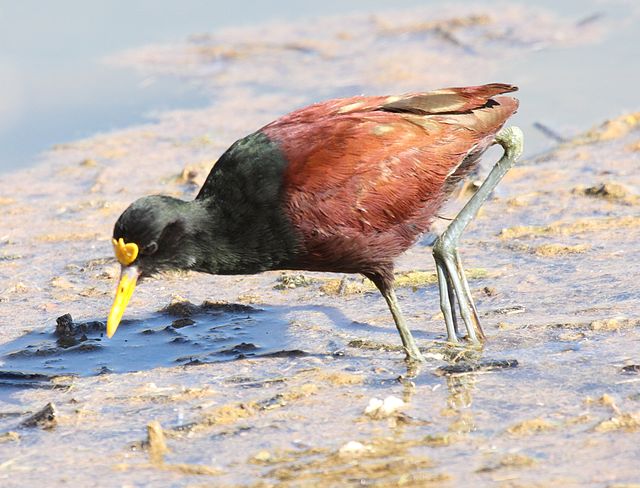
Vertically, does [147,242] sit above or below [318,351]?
above

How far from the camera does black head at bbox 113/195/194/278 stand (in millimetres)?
6043

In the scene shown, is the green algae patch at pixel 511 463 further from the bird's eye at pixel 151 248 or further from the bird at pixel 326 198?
the bird's eye at pixel 151 248

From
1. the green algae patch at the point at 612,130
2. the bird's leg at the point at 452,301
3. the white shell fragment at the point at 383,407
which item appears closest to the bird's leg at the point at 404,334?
the bird's leg at the point at 452,301

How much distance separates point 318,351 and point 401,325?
0.55m

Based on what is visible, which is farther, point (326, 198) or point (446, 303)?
point (446, 303)

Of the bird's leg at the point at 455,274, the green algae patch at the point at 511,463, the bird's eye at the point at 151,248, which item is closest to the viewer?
the green algae patch at the point at 511,463

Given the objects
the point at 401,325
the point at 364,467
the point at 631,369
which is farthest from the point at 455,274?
the point at 364,467

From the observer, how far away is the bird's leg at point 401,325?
20.3ft

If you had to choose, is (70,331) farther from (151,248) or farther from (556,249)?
(556,249)

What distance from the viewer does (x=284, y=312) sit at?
7297mm

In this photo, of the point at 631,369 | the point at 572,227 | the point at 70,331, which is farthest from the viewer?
the point at 572,227

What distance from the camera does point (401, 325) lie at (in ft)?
20.5

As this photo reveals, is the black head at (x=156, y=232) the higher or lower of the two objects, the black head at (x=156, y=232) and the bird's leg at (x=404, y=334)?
the higher

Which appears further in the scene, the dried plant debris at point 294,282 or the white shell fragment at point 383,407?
the dried plant debris at point 294,282
